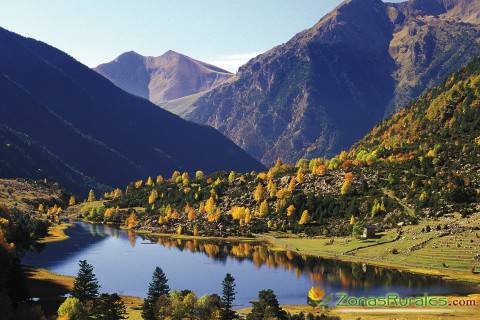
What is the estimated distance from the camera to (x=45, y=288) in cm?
14900

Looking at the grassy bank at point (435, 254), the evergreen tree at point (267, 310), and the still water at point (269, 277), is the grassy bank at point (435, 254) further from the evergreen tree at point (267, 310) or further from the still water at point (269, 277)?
the evergreen tree at point (267, 310)

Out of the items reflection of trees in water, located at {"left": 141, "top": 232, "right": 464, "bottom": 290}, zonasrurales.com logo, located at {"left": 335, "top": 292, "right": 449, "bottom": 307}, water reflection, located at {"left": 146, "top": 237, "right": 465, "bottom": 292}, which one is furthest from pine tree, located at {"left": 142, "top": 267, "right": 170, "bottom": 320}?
reflection of trees in water, located at {"left": 141, "top": 232, "right": 464, "bottom": 290}

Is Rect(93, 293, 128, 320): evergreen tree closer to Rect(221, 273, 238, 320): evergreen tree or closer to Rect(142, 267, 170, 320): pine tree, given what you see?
Rect(142, 267, 170, 320): pine tree

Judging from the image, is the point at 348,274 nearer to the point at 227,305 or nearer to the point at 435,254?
the point at 435,254

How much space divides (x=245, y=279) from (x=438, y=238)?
65398mm

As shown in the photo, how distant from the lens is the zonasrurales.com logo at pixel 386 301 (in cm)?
13262

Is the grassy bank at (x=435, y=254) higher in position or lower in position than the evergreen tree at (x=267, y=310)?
higher

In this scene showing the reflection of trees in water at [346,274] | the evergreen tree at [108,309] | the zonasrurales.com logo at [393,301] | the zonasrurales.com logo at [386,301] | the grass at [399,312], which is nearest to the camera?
the evergreen tree at [108,309]

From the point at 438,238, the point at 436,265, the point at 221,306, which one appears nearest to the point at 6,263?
the point at 221,306

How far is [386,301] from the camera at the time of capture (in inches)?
5448

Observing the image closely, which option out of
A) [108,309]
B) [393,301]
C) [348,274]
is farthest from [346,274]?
[108,309]

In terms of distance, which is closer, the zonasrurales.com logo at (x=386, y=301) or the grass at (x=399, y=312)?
the grass at (x=399, y=312)

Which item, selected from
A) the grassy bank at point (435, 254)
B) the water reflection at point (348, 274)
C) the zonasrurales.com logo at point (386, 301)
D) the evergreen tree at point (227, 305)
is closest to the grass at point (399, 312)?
the zonasrurales.com logo at point (386, 301)

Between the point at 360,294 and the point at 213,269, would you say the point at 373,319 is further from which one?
the point at 213,269
